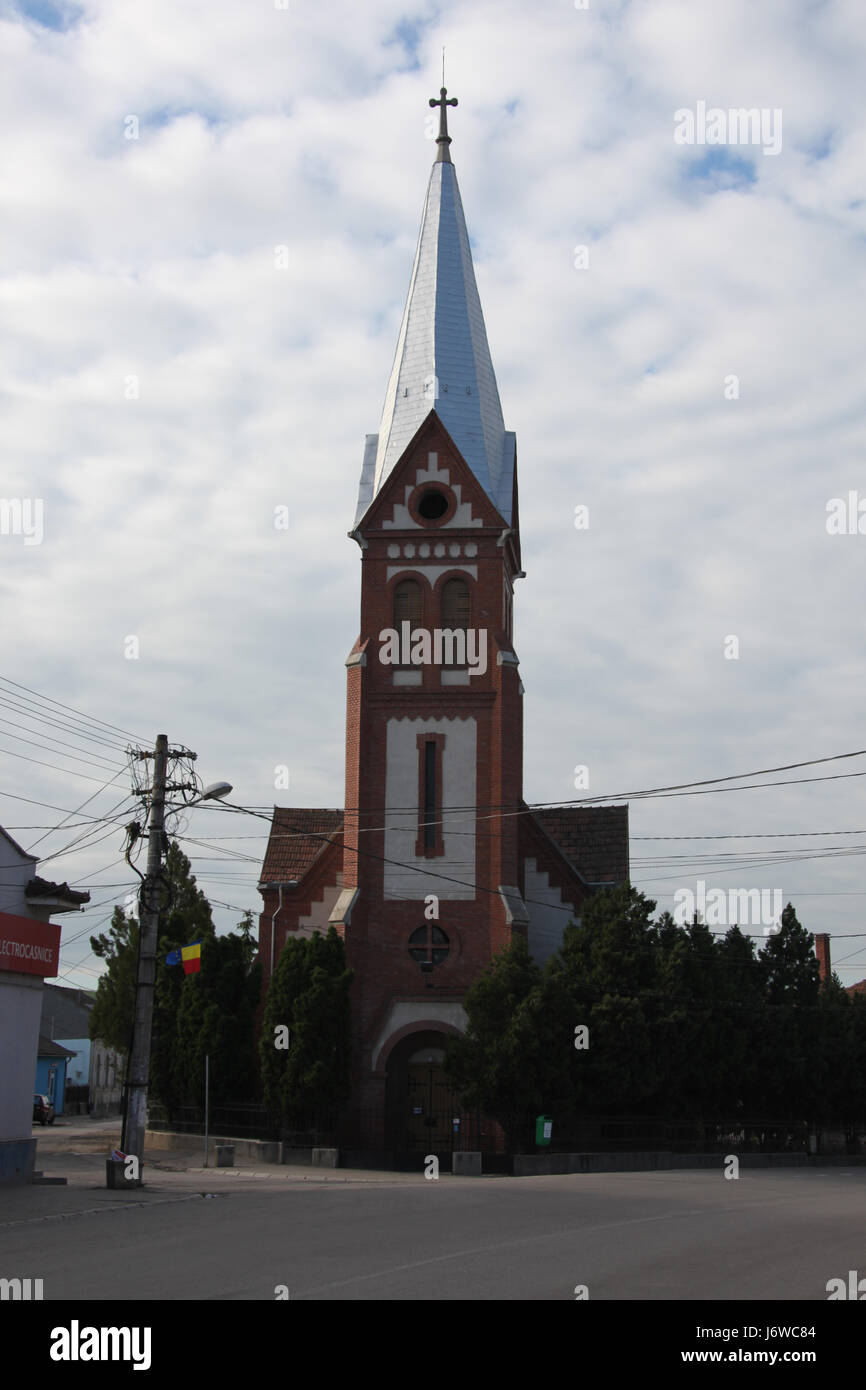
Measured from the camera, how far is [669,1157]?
3425 centimetres

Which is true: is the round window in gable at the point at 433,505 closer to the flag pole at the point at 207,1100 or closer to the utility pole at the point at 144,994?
the flag pole at the point at 207,1100

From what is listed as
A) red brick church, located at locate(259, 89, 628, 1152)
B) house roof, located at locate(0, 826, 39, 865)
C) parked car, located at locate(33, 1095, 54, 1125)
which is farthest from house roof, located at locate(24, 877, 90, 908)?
parked car, located at locate(33, 1095, 54, 1125)

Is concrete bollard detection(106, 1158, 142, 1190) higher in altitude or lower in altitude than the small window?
lower

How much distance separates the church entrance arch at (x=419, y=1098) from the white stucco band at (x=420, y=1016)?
36 cm

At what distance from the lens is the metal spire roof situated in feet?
137

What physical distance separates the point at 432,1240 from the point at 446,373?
30861 millimetres

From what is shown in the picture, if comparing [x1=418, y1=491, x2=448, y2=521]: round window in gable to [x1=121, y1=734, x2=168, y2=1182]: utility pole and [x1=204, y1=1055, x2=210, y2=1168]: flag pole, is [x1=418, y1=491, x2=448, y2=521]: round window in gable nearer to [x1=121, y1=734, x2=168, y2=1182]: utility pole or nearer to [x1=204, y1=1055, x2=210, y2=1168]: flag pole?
[x1=204, y1=1055, x2=210, y2=1168]: flag pole

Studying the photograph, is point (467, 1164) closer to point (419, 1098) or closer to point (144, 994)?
point (419, 1098)

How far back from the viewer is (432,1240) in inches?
635

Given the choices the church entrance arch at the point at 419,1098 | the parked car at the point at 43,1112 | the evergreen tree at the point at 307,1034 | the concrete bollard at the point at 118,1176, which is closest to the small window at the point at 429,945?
the church entrance arch at the point at 419,1098

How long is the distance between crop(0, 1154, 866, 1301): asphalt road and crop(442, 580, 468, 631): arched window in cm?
1732

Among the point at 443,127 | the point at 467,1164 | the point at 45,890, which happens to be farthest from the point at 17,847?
the point at 443,127
